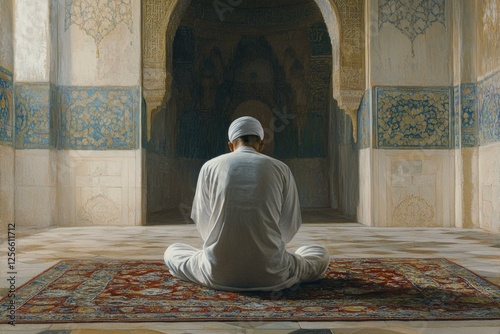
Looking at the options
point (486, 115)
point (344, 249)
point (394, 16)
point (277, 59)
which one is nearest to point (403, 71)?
point (394, 16)

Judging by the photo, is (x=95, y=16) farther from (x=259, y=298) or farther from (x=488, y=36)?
(x=259, y=298)

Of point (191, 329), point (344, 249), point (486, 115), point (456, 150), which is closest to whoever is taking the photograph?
point (191, 329)

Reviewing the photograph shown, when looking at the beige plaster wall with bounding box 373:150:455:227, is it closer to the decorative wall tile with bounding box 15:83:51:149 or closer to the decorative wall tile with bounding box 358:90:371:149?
the decorative wall tile with bounding box 358:90:371:149

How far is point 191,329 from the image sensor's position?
235 centimetres

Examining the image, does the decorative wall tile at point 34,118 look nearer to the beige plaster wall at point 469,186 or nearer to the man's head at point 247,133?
the man's head at point 247,133

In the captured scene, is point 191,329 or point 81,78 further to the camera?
point 81,78

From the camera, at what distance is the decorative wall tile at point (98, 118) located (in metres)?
7.50

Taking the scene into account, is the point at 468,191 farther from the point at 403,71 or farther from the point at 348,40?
the point at 348,40

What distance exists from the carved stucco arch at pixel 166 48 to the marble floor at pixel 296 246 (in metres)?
1.78

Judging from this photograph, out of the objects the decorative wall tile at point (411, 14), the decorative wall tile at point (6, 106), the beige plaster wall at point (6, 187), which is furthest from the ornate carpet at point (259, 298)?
the decorative wall tile at point (411, 14)

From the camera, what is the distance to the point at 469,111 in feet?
23.7

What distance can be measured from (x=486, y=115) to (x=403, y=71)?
3.92 feet

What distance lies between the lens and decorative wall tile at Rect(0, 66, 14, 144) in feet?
20.8

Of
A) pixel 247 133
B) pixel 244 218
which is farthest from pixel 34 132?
pixel 244 218
